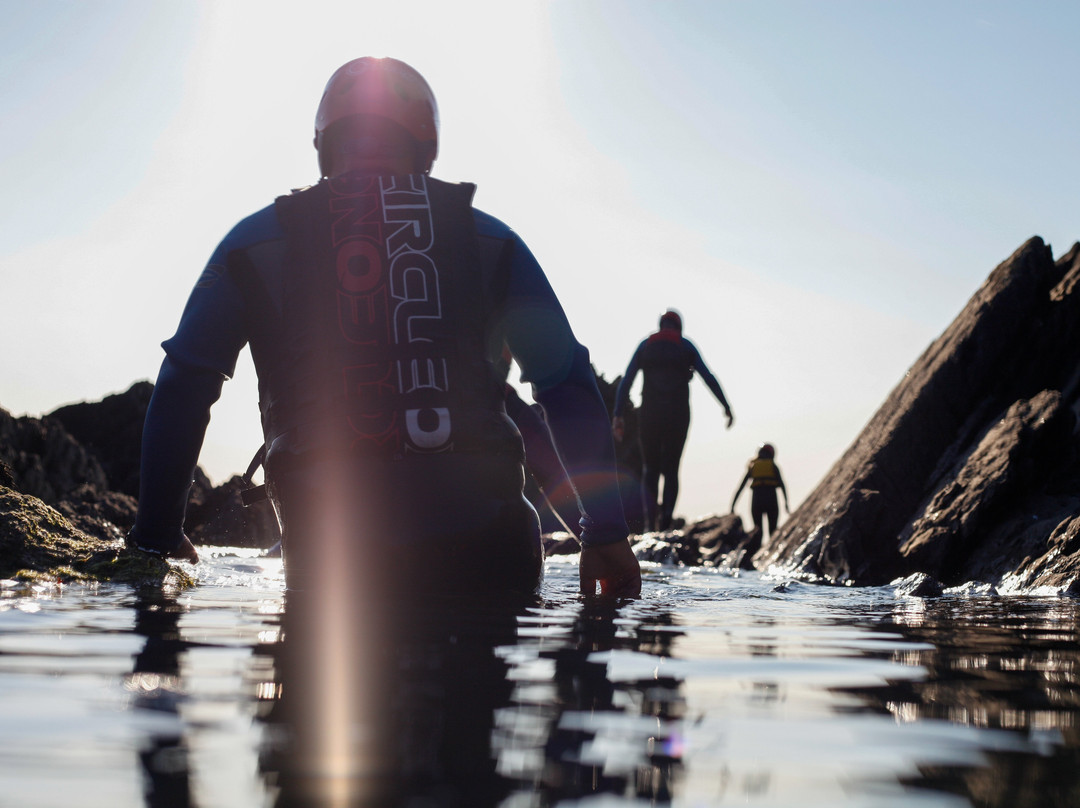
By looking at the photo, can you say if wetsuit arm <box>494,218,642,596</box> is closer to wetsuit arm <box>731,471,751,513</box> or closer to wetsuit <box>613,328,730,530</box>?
wetsuit <box>613,328,730,530</box>

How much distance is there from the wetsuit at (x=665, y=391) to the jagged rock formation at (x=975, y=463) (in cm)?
164

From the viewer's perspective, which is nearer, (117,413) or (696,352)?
(696,352)

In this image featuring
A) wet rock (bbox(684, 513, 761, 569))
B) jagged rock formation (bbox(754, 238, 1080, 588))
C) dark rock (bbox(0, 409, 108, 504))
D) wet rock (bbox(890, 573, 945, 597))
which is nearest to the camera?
wet rock (bbox(890, 573, 945, 597))

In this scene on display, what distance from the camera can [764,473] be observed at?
488 inches

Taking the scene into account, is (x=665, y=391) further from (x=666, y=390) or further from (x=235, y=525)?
(x=235, y=525)

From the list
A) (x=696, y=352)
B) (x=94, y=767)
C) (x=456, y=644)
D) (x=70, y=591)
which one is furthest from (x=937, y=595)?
(x=696, y=352)

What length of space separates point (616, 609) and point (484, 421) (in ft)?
2.26

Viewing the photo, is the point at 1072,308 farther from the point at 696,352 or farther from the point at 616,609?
the point at 616,609

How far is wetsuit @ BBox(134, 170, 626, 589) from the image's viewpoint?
8.40 ft

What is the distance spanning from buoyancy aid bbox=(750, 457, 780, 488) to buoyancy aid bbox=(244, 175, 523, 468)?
1016 cm

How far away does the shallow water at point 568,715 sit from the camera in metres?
0.86

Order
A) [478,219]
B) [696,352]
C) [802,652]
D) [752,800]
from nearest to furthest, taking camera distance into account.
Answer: [752,800] < [802,652] < [478,219] < [696,352]

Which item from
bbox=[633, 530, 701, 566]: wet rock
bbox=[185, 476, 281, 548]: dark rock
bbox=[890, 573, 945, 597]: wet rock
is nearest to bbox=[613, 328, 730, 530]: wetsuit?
bbox=[633, 530, 701, 566]: wet rock

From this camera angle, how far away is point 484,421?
2646 millimetres
